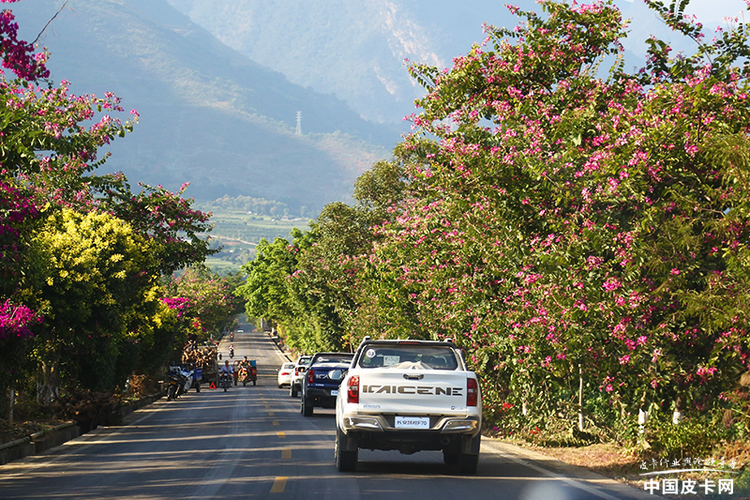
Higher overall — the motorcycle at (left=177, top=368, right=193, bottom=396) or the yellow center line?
the motorcycle at (left=177, top=368, right=193, bottom=396)

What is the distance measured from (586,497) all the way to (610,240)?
184 inches

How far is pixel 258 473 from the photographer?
12.3m

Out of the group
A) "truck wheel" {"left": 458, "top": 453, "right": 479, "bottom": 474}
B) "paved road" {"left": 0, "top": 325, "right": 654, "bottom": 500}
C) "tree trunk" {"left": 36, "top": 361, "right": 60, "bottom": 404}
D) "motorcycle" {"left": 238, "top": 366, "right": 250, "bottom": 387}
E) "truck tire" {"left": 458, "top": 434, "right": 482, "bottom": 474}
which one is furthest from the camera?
"motorcycle" {"left": 238, "top": 366, "right": 250, "bottom": 387}

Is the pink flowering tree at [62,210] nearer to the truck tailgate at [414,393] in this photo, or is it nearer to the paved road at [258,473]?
the paved road at [258,473]

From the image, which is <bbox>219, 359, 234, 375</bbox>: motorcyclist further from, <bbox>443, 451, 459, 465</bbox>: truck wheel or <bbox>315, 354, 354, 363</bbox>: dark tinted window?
<bbox>443, 451, 459, 465</bbox>: truck wheel

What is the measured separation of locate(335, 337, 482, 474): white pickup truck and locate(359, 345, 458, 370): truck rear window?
0.54 m

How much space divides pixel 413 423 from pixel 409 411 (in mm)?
167

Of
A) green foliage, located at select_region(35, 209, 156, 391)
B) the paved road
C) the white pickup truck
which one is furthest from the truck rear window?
green foliage, located at select_region(35, 209, 156, 391)

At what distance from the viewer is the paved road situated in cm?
1058

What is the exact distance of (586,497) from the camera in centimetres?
1030

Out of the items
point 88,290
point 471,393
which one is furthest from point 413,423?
point 88,290

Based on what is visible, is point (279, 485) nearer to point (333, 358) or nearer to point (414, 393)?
point (414, 393)

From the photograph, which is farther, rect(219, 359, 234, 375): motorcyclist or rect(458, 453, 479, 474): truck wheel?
rect(219, 359, 234, 375): motorcyclist

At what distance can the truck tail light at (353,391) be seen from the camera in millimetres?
12188
